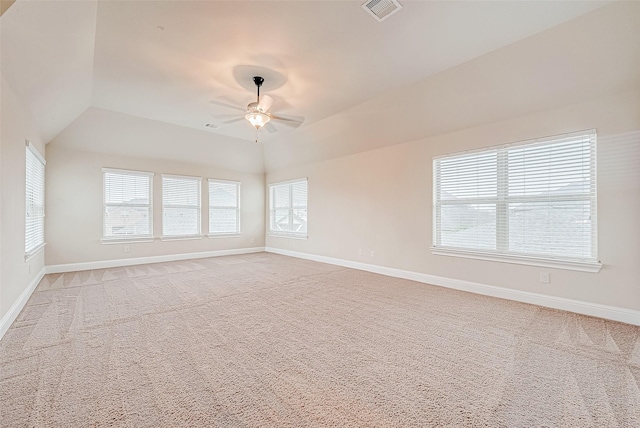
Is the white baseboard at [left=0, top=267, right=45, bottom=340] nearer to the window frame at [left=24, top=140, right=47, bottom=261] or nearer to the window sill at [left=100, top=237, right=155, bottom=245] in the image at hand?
the window frame at [left=24, top=140, right=47, bottom=261]

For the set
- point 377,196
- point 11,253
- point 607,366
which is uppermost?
point 377,196

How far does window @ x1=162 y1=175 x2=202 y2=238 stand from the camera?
22.6 ft

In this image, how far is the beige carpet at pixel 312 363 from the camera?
5.55 feet

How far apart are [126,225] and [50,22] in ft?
15.8

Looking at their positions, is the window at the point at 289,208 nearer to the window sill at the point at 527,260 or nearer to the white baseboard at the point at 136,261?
the white baseboard at the point at 136,261

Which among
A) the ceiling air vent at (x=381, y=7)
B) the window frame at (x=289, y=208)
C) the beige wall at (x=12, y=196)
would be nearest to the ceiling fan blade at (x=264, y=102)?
the ceiling air vent at (x=381, y=7)

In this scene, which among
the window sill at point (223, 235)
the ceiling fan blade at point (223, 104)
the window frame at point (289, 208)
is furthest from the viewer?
the window sill at point (223, 235)

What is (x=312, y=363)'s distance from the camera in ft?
7.43

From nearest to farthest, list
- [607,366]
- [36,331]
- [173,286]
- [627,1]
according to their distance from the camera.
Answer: [607,366]
[627,1]
[36,331]
[173,286]

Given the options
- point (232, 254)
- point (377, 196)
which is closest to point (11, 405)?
point (377, 196)

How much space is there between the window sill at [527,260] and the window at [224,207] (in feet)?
18.5

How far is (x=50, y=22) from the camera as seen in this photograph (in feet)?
8.13

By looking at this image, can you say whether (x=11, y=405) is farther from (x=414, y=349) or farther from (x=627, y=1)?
(x=627, y=1)

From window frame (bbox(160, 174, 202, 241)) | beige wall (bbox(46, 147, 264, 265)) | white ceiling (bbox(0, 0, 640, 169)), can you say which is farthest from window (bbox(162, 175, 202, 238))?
white ceiling (bbox(0, 0, 640, 169))
